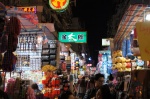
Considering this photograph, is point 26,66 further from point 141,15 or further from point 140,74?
point 140,74

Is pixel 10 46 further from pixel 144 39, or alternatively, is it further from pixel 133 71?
pixel 144 39

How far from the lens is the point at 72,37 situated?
71.5 ft

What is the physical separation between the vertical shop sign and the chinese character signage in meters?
16.1

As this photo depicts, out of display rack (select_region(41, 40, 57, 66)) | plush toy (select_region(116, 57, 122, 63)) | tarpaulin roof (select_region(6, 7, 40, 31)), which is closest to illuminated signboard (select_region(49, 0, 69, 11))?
display rack (select_region(41, 40, 57, 66))

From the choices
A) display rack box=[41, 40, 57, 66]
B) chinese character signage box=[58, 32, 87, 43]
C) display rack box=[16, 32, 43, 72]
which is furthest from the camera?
chinese character signage box=[58, 32, 87, 43]

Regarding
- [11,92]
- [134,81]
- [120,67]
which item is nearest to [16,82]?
[11,92]

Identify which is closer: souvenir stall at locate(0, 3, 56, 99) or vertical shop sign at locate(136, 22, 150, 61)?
vertical shop sign at locate(136, 22, 150, 61)

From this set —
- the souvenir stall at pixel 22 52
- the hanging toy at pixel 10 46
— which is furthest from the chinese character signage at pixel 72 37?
the hanging toy at pixel 10 46

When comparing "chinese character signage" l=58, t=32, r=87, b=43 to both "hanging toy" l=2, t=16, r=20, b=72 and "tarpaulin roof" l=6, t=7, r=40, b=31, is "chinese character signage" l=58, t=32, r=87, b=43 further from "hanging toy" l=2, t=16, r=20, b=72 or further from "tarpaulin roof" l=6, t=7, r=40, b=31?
"hanging toy" l=2, t=16, r=20, b=72

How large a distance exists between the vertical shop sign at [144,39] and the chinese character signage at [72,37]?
16.1 metres

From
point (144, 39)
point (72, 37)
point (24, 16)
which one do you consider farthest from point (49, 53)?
point (144, 39)

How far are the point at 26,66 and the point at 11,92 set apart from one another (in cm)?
731

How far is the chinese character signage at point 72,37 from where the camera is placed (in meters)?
21.3

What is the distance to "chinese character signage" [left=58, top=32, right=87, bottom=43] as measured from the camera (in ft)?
69.8
